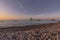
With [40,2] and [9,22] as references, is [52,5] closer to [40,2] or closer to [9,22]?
[40,2]

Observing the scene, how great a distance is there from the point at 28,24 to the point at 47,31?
147mm

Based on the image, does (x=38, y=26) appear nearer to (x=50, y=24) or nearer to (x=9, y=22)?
(x=50, y=24)

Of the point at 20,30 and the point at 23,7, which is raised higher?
the point at 23,7

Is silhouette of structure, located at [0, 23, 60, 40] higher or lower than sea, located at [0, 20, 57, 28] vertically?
lower

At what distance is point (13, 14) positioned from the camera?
1077 mm

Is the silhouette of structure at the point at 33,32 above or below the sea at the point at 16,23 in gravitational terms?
below

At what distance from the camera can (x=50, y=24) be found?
3.35 ft

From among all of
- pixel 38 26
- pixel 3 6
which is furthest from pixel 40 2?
pixel 3 6

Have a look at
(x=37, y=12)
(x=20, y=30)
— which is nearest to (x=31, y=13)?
(x=37, y=12)

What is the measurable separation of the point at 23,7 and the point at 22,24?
13cm

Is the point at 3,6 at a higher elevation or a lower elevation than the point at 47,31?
higher

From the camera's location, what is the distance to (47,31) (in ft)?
A: 3.44

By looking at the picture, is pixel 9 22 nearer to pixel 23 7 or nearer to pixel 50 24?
→ pixel 23 7

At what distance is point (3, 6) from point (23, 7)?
154 millimetres
